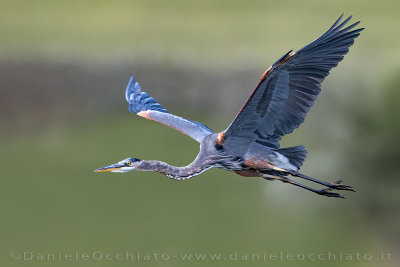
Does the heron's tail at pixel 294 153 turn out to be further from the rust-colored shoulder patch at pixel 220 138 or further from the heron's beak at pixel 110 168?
the heron's beak at pixel 110 168

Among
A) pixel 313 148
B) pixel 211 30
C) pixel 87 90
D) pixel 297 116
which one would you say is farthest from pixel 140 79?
pixel 297 116

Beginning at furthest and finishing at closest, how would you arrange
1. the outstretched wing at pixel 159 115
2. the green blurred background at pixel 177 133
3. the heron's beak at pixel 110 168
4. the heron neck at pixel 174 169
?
the green blurred background at pixel 177 133 → the outstretched wing at pixel 159 115 → the heron neck at pixel 174 169 → the heron's beak at pixel 110 168

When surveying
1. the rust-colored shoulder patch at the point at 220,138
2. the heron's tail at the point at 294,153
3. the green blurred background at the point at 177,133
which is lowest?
the heron's tail at the point at 294,153

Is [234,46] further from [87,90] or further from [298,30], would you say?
[87,90]

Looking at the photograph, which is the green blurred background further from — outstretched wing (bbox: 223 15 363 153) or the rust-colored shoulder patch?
outstretched wing (bbox: 223 15 363 153)

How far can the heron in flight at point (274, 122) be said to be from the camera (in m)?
5.72

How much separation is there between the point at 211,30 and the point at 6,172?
26.5ft

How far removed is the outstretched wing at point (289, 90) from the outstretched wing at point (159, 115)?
0.51 m

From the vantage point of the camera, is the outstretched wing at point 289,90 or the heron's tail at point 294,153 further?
the heron's tail at point 294,153

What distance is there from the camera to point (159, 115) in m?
7.03

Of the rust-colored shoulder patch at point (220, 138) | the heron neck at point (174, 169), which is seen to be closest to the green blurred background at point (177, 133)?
the heron neck at point (174, 169)

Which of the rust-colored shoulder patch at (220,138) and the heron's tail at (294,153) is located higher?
the rust-colored shoulder patch at (220,138)

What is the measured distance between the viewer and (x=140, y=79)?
1945 cm

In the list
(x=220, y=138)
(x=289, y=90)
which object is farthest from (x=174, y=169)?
(x=289, y=90)
